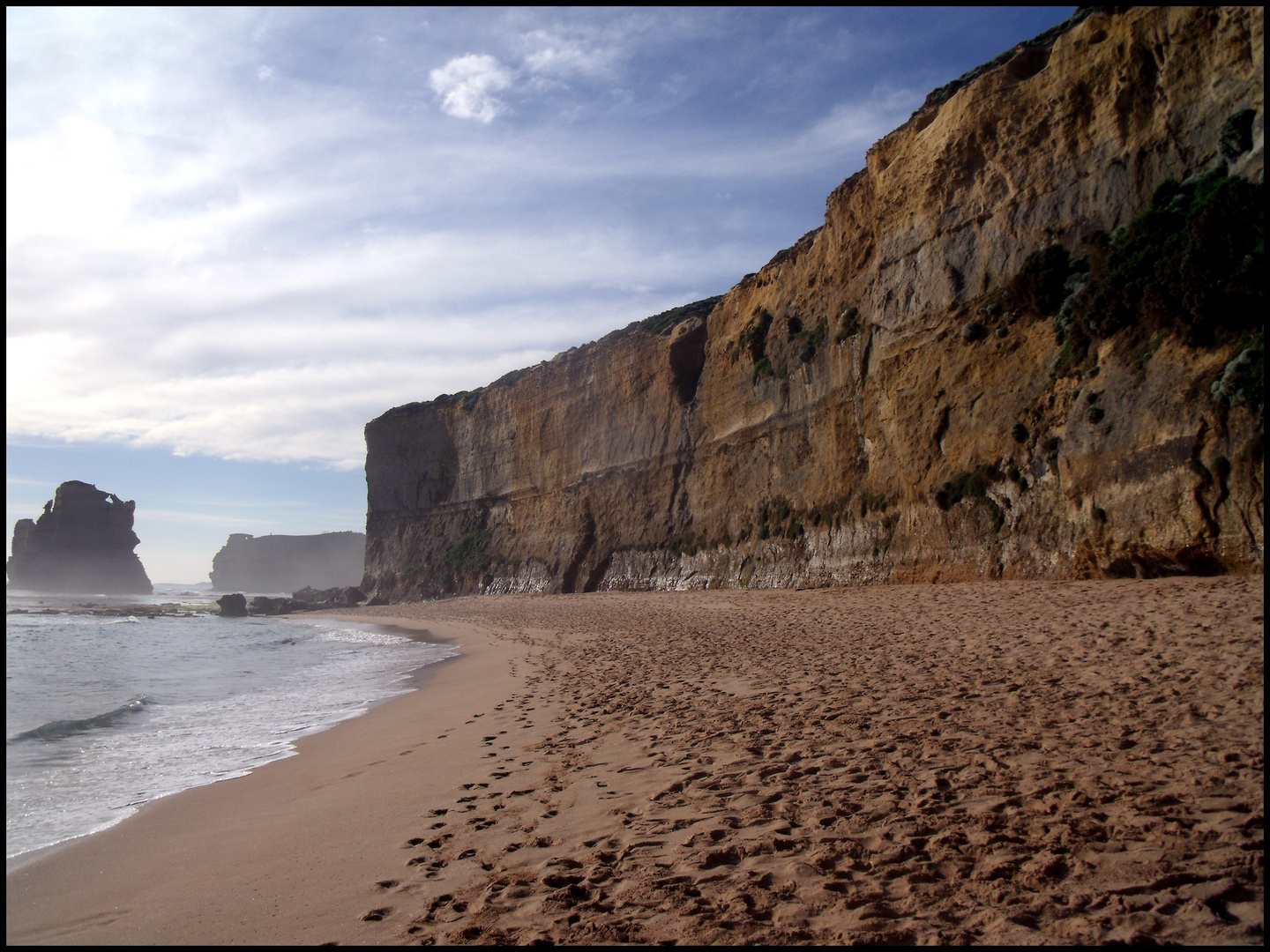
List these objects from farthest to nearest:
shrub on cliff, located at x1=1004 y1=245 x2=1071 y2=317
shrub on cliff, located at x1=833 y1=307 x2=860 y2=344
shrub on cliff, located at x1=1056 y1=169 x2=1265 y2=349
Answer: shrub on cliff, located at x1=833 y1=307 x2=860 y2=344
shrub on cliff, located at x1=1004 y1=245 x2=1071 y2=317
shrub on cliff, located at x1=1056 y1=169 x2=1265 y2=349

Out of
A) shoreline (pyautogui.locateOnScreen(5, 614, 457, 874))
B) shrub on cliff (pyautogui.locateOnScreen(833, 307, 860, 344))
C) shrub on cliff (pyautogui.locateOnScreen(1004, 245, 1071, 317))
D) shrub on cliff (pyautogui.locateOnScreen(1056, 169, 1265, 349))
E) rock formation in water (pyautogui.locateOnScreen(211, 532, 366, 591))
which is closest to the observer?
shoreline (pyautogui.locateOnScreen(5, 614, 457, 874))

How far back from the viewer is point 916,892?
2.93 metres

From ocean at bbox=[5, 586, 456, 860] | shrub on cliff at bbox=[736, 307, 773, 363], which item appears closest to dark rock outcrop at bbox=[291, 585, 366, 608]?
ocean at bbox=[5, 586, 456, 860]

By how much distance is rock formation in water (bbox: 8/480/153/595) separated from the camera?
10038cm

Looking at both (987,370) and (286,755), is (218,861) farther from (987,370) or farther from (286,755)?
(987,370)

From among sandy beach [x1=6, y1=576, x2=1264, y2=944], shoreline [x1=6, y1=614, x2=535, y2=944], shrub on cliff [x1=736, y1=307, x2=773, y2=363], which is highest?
shrub on cliff [x1=736, y1=307, x2=773, y2=363]

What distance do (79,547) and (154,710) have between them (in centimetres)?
11627

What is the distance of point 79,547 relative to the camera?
10156 cm

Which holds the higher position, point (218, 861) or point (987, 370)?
point (987, 370)

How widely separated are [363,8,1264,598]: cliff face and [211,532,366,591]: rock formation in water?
124968 millimetres

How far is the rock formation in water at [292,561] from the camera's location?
145000mm

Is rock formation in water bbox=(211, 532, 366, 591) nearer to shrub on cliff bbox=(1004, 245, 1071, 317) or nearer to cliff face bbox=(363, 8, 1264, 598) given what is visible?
cliff face bbox=(363, 8, 1264, 598)

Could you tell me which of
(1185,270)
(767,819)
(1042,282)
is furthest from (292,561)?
(767,819)

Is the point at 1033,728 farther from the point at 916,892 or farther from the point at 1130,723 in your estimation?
the point at 916,892
